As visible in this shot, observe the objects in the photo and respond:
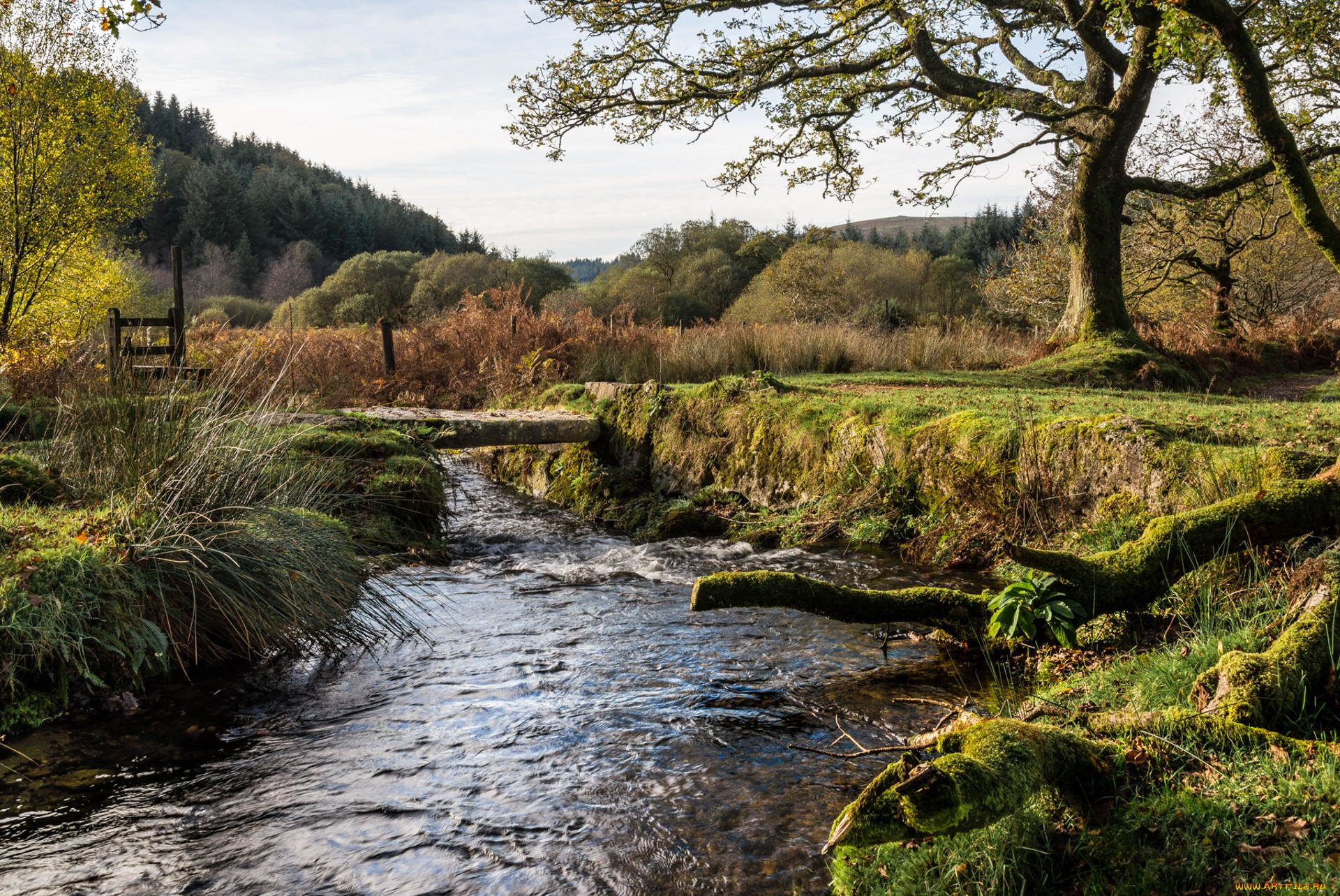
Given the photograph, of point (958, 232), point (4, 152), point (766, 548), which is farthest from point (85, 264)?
point (958, 232)

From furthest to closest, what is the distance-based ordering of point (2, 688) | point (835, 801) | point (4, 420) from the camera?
point (4, 420) → point (2, 688) → point (835, 801)

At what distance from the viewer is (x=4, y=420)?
359 inches

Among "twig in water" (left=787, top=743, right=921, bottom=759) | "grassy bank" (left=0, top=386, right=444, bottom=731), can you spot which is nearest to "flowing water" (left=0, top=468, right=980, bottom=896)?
"twig in water" (left=787, top=743, right=921, bottom=759)

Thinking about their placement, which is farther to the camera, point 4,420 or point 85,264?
point 85,264

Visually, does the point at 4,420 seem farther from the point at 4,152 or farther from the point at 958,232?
the point at 958,232

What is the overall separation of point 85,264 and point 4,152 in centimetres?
348

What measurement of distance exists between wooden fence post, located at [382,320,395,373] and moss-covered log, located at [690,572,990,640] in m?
11.9

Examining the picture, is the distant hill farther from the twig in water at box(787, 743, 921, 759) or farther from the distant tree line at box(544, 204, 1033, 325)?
the twig in water at box(787, 743, 921, 759)

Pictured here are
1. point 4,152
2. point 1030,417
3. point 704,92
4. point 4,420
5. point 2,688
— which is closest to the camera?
point 2,688

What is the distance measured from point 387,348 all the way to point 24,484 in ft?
30.1

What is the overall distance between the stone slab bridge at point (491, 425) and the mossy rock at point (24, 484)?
2694 millimetres

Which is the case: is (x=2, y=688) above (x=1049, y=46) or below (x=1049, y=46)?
below

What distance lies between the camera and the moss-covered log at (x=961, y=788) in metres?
2.17

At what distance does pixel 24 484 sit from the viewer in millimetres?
5613
